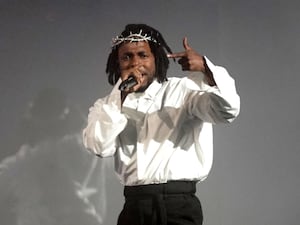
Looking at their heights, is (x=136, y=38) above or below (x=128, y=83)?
above

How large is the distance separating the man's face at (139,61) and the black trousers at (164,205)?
0.20 meters

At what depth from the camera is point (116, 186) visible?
1.48 metres

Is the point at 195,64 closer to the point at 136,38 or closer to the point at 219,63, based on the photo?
the point at 136,38

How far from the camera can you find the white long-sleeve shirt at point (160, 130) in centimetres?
97

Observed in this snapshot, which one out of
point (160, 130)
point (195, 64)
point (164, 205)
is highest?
point (195, 64)

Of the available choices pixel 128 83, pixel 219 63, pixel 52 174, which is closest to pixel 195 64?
pixel 128 83

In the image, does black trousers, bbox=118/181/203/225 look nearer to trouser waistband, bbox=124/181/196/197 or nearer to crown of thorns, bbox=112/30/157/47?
trouser waistband, bbox=124/181/196/197

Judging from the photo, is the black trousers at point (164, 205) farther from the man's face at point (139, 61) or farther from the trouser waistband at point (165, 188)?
the man's face at point (139, 61)

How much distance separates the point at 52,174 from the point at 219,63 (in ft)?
1.88

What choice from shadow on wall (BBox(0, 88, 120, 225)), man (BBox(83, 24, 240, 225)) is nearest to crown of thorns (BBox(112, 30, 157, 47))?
man (BBox(83, 24, 240, 225))

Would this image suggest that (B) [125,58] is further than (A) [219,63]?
No

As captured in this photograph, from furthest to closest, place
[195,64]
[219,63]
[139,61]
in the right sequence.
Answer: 1. [219,63]
2. [139,61]
3. [195,64]

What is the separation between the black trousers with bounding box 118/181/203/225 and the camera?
3.16 ft

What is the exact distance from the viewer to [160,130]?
3.31 ft
